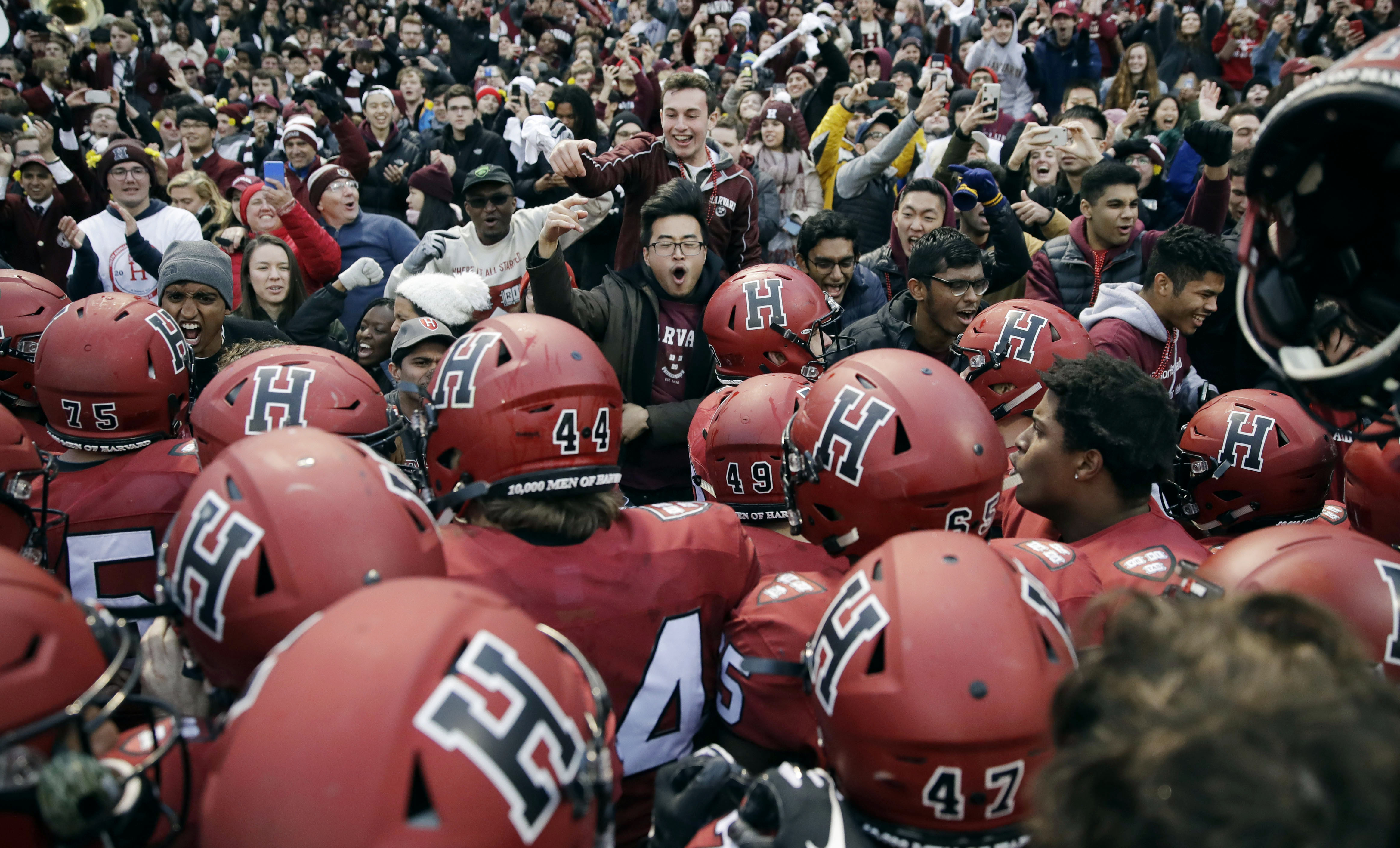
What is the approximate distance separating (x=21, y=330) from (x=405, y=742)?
3542 mm

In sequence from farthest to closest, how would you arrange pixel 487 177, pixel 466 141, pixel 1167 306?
pixel 466 141
pixel 487 177
pixel 1167 306

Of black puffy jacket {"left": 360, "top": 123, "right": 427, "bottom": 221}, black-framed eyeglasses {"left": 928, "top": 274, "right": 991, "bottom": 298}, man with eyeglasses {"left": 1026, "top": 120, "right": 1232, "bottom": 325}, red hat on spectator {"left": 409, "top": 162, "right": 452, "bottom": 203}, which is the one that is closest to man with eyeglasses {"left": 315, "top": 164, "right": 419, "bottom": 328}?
red hat on spectator {"left": 409, "top": 162, "right": 452, "bottom": 203}

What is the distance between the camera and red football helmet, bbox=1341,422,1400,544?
3674 millimetres

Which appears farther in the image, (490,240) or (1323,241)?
(490,240)

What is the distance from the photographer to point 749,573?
3.04 m

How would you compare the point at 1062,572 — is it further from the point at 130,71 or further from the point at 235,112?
the point at 130,71

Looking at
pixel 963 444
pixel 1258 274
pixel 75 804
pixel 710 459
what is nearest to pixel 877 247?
pixel 710 459

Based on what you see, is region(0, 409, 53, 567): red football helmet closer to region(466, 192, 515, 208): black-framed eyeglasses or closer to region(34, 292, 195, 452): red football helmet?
region(34, 292, 195, 452): red football helmet

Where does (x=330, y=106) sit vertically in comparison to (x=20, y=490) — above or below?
above

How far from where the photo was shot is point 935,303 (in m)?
5.10

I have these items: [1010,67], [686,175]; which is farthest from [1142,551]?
[1010,67]

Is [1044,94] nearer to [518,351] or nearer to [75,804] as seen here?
[518,351]

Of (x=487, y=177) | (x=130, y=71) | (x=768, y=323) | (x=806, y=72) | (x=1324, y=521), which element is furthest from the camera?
(x=130, y=71)

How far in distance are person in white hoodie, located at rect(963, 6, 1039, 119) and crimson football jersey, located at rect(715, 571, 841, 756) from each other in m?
10.8
